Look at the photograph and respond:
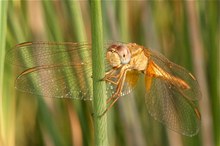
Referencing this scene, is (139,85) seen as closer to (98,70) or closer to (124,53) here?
(124,53)

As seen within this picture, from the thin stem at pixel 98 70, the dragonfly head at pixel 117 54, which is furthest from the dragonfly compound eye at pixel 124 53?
the thin stem at pixel 98 70

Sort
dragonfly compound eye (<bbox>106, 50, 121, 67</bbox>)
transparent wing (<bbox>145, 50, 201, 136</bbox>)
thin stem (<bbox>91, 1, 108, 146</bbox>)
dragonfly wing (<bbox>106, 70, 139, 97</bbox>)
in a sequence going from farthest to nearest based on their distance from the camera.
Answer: transparent wing (<bbox>145, 50, 201, 136</bbox>), dragonfly wing (<bbox>106, 70, 139, 97</bbox>), dragonfly compound eye (<bbox>106, 50, 121, 67</bbox>), thin stem (<bbox>91, 1, 108, 146</bbox>)

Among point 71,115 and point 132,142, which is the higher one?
point 71,115

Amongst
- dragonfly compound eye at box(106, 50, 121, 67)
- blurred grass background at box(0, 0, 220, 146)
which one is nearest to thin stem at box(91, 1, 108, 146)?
dragonfly compound eye at box(106, 50, 121, 67)

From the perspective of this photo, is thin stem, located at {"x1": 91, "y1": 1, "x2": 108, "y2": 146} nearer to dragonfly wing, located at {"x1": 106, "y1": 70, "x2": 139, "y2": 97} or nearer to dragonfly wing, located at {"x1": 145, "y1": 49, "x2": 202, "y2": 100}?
dragonfly wing, located at {"x1": 106, "y1": 70, "x2": 139, "y2": 97}

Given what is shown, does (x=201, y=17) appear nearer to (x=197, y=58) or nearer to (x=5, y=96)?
(x=197, y=58)

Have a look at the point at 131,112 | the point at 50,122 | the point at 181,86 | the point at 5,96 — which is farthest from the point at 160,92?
the point at 5,96

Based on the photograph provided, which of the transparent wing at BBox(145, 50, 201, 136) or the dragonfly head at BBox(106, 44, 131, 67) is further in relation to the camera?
the transparent wing at BBox(145, 50, 201, 136)
